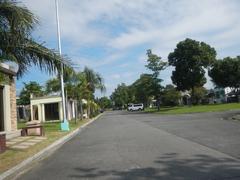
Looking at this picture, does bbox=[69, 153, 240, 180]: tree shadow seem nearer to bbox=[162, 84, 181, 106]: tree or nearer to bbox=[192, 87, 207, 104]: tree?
bbox=[162, 84, 181, 106]: tree

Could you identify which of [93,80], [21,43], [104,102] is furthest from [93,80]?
[104,102]

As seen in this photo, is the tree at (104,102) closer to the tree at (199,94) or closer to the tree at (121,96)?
the tree at (121,96)

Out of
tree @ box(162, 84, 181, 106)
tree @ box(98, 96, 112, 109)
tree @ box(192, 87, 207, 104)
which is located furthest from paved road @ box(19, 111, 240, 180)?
tree @ box(98, 96, 112, 109)

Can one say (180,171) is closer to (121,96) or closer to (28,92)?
(28,92)

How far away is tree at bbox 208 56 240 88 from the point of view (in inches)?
3393

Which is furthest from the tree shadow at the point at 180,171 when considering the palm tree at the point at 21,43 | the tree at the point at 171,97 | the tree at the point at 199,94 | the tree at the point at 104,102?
the tree at the point at 104,102

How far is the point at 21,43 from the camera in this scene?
1406cm

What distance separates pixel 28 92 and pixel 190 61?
29.0 m

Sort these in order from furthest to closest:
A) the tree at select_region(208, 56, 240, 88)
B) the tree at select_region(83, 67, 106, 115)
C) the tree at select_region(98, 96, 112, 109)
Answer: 1. the tree at select_region(98, 96, 112, 109)
2. the tree at select_region(208, 56, 240, 88)
3. the tree at select_region(83, 67, 106, 115)

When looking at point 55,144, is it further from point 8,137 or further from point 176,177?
point 176,177

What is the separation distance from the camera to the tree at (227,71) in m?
86.2

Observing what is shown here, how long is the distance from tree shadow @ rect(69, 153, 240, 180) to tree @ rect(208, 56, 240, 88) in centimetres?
7654

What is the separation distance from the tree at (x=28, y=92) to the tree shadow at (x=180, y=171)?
63.5 m

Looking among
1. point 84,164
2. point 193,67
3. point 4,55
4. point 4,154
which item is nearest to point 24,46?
point 4,55
